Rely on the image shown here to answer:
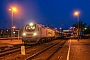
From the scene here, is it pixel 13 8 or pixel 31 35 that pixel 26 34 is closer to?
pixel 31 35

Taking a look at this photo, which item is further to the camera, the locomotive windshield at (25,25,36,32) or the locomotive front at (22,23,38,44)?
the locomotive windshield at (25,25,36,32)

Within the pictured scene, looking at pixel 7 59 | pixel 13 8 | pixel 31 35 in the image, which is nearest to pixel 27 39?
pixel 31 35

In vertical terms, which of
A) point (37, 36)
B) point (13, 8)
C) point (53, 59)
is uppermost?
point (13, 8)

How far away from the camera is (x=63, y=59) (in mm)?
15773

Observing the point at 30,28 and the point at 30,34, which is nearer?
the point at 30,34

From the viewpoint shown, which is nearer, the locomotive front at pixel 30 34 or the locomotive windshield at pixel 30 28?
the locomotive front at pixel 30 34

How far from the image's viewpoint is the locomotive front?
1302 inches

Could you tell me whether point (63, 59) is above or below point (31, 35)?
below

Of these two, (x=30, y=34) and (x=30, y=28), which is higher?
(x=30, y=28)

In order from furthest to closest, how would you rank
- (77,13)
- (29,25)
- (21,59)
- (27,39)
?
(77,13)
(29,25)
(27,39)
(21,59)

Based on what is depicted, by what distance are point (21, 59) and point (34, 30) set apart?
61.9 feet

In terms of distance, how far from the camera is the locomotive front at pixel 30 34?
33069mm

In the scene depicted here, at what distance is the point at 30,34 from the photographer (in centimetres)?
3366

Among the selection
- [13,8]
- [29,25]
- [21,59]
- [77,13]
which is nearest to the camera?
[21,59]
